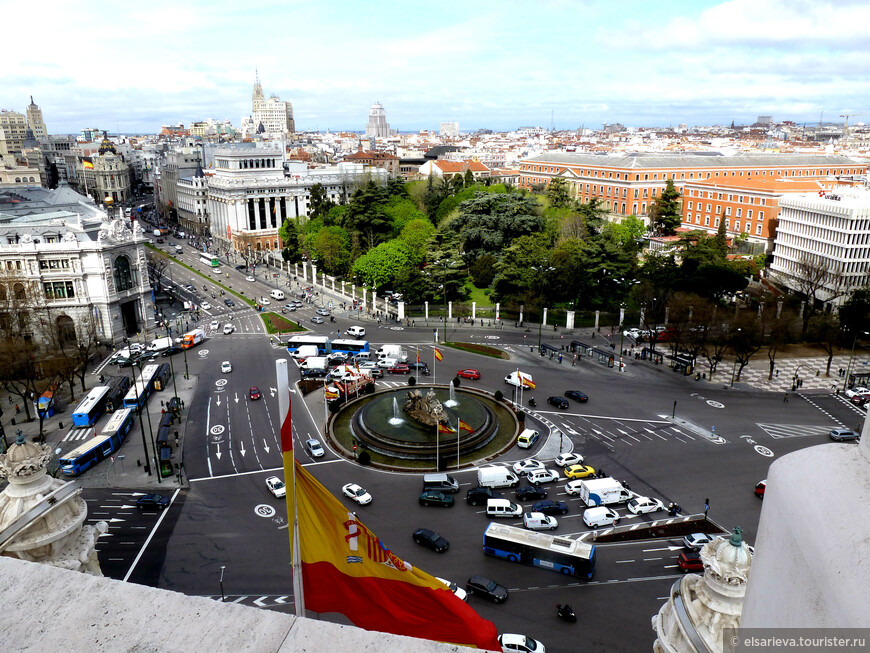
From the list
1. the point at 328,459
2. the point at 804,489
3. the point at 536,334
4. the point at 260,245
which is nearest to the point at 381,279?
the point at 536,334

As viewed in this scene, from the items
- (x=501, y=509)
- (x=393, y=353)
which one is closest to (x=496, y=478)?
(x=501, y=509)

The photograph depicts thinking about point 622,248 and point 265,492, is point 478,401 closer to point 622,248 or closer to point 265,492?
point 265,492

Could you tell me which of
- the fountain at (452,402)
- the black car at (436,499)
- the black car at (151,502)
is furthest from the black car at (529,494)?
the black car at (151,502)

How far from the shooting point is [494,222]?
67562 millimetres

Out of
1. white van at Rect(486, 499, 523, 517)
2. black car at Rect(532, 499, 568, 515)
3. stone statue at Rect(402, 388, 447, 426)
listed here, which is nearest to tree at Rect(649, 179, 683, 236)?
stone statue at Rect(402, 388, 447, 426)

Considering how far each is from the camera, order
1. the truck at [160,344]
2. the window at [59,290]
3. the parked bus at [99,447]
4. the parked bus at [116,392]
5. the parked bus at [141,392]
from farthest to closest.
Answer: the truck at [160,344] < the window at [59,290] < the parked bus at [116,392] < the parked bus at [141,392] < the parked bus at [99,447]

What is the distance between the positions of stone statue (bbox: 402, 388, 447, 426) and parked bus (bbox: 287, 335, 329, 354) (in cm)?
1448

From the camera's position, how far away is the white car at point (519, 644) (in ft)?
60.4

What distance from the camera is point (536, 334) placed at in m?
53.4

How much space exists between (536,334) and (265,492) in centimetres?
3115

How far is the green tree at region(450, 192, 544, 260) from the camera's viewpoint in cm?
6625

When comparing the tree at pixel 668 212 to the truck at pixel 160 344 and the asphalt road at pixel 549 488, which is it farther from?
the truck at pixel 160 344

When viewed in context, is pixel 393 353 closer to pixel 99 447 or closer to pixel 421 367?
pixel 421 367

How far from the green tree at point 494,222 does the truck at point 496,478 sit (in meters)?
40.5
